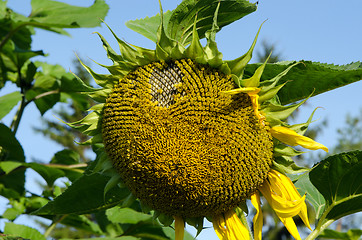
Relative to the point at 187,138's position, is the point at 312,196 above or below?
below

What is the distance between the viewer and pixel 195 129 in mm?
2164

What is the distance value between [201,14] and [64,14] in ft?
7.03

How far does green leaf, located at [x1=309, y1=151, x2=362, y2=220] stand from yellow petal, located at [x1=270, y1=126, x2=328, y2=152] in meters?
0.37

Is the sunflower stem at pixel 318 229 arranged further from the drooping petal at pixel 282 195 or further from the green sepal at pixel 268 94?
the green sepal at pixel 268 94

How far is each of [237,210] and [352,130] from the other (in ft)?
80.2

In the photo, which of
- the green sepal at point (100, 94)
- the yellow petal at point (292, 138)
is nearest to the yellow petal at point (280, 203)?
the yellow petal at point (292, 138)

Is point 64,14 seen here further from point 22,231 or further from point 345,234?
point 345,234

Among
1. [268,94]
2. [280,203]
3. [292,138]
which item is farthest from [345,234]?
[268,94]

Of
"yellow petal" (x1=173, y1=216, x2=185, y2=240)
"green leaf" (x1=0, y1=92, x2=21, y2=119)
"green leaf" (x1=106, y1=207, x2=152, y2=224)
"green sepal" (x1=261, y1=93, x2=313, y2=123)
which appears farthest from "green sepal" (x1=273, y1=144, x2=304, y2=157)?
"green leaf" (x1=0, y1=92, x2=21, y2=119)

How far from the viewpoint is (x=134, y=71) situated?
2.35m

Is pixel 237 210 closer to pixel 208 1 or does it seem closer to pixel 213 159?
pixel 213 159

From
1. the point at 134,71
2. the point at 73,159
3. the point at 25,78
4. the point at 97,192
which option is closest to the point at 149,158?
the point at 134,71

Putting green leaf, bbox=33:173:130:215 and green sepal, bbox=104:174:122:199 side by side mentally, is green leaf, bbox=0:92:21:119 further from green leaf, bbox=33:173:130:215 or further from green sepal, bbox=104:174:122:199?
green sepal, bbox=104:174:122:199

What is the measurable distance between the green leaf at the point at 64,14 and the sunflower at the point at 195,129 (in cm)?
146
